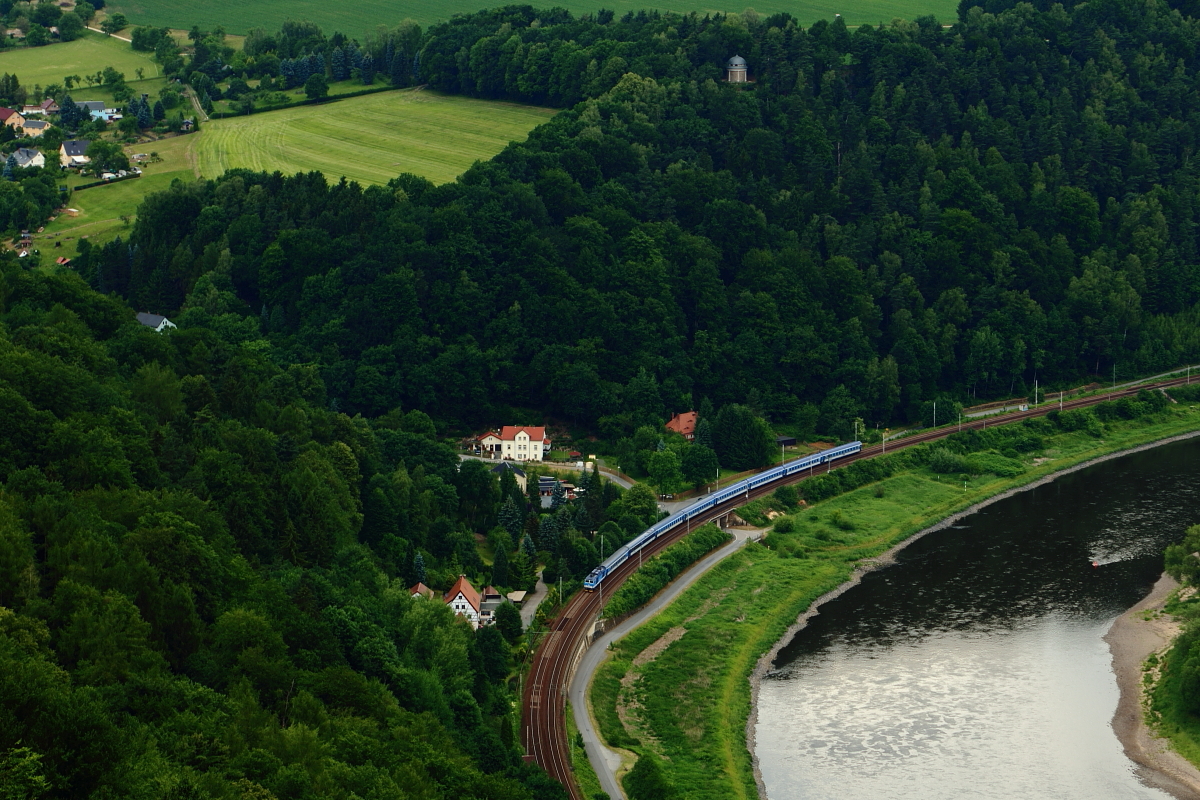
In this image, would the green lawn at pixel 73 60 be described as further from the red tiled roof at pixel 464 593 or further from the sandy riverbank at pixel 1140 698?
the sandy riverbank at pixel 1140 698

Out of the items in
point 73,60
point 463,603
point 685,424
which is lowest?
point 463,603

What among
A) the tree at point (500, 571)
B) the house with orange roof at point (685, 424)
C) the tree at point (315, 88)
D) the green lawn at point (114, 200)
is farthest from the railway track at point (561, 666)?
the tree at point (315, 88)

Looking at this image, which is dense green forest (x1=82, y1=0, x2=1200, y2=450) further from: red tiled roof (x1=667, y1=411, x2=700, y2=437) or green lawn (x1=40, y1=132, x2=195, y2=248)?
green lawn (x1=40, y1=132, x2=195, y2=248)

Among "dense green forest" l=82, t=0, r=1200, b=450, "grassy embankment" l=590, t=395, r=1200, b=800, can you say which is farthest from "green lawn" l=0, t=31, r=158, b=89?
"grassy embankment" l=590, t=395, r=1200, b=800

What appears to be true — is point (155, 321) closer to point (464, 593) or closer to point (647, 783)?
point (464, 593)

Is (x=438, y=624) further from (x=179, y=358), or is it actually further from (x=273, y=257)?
(x=273, y=257)

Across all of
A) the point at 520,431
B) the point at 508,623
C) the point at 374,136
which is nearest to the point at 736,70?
the point at 374,136
